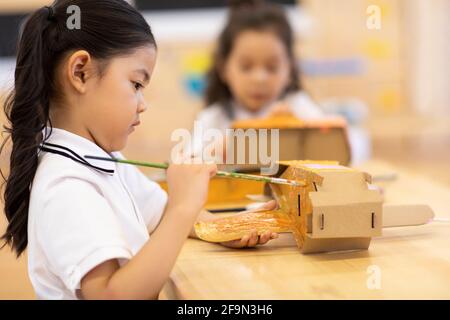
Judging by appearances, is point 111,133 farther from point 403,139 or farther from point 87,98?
point 403,139

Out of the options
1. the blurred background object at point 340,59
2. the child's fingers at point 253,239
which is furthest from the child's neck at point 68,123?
the blurred background object at point 340,59

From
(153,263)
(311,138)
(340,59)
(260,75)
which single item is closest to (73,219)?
(153,263)

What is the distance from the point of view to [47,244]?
64 cm

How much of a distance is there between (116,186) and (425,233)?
378 mm

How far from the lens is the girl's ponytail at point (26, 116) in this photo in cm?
72

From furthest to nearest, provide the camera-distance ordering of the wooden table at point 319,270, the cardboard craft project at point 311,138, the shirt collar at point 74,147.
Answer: the cardboard craft project at point 311,138
the shirt collar at point 74,147
the wooden table at point 319,270

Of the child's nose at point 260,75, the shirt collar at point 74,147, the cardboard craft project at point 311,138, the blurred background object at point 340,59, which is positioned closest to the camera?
the shirt collar at point 74,147

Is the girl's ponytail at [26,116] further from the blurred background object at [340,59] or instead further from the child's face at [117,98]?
the blurred background object at [340,59]

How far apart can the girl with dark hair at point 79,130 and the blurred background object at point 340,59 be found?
2.49 meters

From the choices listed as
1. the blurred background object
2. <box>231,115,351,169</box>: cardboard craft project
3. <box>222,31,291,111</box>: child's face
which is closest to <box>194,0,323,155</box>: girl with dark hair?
<box>222,31,291,111</box>: child's face

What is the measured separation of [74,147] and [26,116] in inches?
2.7

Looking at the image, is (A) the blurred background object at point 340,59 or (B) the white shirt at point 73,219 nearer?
(B) the white shirt at point 73,219

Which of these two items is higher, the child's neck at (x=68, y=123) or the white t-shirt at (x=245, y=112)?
the child's neck at (x=68, y=123)

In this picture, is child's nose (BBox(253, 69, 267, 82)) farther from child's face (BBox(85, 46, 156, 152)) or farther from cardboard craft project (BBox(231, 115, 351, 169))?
child's face (BBox(85, 46, 156, 152))
